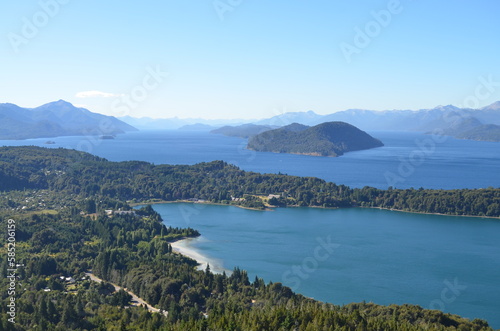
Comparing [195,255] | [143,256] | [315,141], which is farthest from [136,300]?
[315,141]

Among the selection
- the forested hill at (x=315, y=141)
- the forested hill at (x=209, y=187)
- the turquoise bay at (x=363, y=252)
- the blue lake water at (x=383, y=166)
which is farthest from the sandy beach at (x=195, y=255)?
the forested hill at (x=315, y=141)

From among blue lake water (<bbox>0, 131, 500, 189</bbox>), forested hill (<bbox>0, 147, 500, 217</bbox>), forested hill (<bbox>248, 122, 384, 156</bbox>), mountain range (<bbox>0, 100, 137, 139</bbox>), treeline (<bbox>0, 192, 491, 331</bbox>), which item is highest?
mountain range (<bbox>0, 100, 137, 139</bbox>)

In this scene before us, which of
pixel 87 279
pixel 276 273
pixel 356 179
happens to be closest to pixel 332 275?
pixel 276 273

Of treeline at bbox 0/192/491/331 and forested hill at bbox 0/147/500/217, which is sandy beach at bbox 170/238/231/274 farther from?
forested hill at bbox 0/147/500/217

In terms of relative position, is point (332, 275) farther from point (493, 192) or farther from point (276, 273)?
point (493, 192)

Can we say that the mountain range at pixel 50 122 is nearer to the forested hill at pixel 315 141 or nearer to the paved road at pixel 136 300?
the forested hill at pixel 315 141

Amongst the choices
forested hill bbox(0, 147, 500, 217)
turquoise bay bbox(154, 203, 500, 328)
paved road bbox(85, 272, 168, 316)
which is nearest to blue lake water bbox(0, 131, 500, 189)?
forested hill bbox(0, 147, 500, 217)
